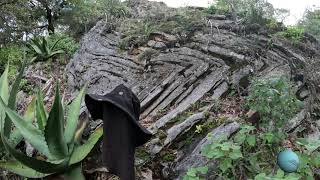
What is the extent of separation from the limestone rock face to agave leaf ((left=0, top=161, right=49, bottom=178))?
1.10 m

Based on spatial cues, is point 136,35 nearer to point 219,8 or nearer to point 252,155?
point 219,8

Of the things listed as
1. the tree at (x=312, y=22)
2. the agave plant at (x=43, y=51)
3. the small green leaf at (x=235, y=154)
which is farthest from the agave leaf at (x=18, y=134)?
the tree at (x=312, y=22)

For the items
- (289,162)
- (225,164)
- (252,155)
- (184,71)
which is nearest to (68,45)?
(184,71)

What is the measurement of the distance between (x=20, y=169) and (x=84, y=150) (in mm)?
589

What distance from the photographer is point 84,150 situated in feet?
11.7

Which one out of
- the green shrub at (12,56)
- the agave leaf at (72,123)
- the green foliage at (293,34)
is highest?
the green foliage at (293,34)

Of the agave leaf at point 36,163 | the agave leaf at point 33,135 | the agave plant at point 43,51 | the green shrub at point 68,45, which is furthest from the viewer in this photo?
the green shrub at point 68,45

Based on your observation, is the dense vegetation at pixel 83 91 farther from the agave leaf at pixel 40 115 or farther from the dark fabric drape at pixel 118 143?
the dark fabric drape at pixel 118 143

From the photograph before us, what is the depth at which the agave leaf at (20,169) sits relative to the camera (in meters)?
3.52

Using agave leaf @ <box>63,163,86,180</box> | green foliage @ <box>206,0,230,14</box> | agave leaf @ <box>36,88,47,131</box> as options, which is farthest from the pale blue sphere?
green foliage @ <box>206,0,230,14</box>

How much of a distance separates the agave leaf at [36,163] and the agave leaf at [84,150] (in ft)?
0.25

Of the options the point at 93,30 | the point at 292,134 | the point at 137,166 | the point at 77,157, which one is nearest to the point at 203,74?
the point at 292,134

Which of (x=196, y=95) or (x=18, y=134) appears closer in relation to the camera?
(x=18, y=134)

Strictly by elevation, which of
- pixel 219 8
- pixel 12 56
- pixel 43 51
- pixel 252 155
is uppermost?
pixel 219 8
